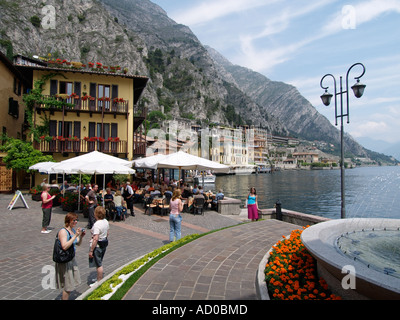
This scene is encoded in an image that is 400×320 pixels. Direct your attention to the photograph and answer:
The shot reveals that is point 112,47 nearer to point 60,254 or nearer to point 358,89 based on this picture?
point 358,89

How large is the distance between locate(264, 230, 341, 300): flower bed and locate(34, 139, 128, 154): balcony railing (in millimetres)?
21382

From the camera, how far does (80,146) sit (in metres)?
23.9

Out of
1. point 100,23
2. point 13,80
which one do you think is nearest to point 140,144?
point 13,80

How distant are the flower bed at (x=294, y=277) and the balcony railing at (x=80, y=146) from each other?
2138 centimetres

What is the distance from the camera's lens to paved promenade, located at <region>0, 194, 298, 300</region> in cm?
483

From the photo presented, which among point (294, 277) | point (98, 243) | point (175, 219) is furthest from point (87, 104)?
point (294, 277)

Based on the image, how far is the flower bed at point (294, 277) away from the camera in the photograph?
4.12m

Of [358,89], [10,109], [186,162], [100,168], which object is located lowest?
[100,168]

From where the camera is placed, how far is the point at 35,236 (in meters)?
9.27

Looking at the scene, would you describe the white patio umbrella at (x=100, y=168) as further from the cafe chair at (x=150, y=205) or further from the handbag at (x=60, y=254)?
the handbag at (x=60, y=254)

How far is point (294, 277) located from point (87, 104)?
80.3ft

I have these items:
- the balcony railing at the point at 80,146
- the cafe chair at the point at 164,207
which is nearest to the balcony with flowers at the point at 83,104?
the balcony railing at the point at 80,146
